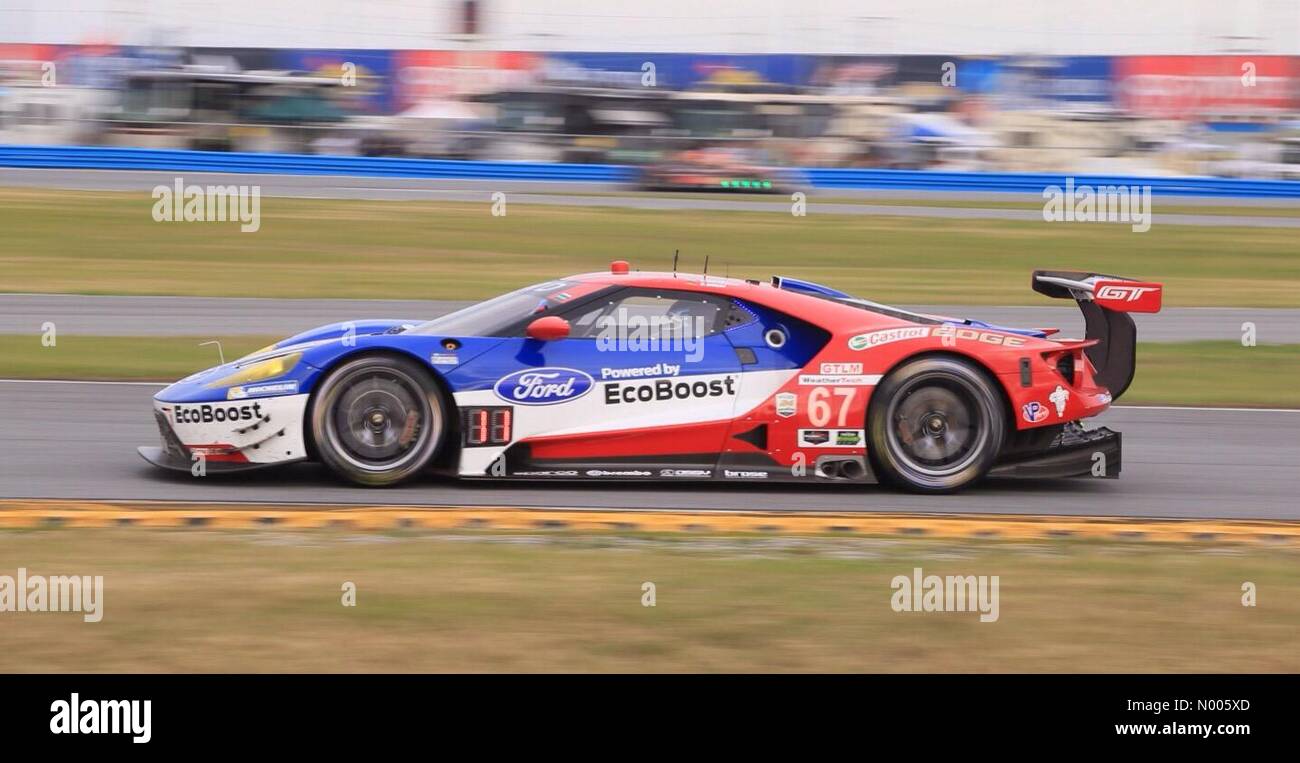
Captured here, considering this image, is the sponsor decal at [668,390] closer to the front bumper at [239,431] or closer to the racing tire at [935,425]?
the racing tire at [935,425]

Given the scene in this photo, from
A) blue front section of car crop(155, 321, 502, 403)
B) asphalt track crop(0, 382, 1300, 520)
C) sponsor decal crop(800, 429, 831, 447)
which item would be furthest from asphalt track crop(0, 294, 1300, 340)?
sponsor decal crop(800, 429, 831, 447)

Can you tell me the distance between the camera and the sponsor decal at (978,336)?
754cm

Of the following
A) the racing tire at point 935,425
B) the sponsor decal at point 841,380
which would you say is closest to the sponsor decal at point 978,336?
the racing tire at point 935,425

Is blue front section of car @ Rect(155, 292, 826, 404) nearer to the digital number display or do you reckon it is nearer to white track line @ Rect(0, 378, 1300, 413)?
the digital number display

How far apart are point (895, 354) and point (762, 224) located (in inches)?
660

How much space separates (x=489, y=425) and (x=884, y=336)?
211 cm

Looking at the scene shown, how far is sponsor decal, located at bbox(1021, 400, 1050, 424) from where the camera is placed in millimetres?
7562

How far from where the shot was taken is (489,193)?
2809 centimetres

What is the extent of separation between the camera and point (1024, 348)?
761cm

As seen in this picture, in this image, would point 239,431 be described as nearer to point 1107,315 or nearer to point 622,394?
point 622,394

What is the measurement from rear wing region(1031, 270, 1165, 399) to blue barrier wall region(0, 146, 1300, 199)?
22706 mm

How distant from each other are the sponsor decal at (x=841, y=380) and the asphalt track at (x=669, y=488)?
24.2 inches
